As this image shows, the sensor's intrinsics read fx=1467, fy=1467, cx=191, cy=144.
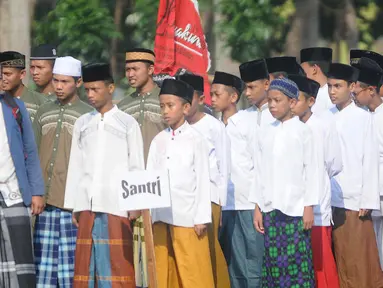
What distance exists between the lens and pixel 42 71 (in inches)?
552

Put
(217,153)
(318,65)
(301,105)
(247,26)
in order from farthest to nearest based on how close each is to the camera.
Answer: (247,26) → (318,65) → (217,153) → (301,105)

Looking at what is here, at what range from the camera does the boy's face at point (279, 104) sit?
1246 cm

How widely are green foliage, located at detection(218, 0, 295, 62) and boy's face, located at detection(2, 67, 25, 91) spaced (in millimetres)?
5156

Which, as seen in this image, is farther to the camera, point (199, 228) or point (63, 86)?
point (63, 86)

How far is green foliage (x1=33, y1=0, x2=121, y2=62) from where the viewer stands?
61.2ft

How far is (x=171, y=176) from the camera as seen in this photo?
12.4 m

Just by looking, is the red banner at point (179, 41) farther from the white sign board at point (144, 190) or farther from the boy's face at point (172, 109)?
the white sign board at point (144, 190)

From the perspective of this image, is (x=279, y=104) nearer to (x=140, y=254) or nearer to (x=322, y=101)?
(x=140, y=254)

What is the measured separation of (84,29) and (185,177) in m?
6.71

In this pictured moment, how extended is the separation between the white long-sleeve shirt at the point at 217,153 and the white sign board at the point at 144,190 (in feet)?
4.79

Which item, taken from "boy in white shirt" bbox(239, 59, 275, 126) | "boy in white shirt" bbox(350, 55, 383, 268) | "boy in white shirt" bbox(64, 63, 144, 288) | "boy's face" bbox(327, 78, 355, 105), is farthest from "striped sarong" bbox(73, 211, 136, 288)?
"boy in white shirt" bbox(350, 55, 383, 268)

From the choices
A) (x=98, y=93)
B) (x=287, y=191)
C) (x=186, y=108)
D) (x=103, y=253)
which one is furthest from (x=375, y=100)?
(x=103, y=253)

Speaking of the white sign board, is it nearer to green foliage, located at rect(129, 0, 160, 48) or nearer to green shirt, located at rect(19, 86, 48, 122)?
green shirt, located at rect(19, 86, 48, 122)

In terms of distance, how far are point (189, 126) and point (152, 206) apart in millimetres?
1037
